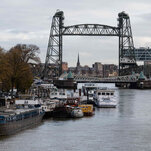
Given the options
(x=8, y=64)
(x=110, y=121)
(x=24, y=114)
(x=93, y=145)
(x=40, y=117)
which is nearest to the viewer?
(x=93, y=145)

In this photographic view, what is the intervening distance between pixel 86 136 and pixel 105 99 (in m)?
28.8

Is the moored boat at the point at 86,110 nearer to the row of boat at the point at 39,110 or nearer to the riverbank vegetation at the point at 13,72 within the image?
the row of boat at the point at 39,110

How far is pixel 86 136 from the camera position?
44312 mm

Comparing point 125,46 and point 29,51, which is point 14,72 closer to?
point 29,51

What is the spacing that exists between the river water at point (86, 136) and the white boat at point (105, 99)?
12.8m

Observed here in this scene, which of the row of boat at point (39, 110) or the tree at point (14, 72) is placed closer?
the row of boat at point (39, 110)

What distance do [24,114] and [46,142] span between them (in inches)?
279

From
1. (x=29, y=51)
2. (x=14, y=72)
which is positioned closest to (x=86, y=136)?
(x=14, y=72)

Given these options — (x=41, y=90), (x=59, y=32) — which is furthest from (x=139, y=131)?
(x=59, y=32)

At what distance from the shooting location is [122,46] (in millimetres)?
162625

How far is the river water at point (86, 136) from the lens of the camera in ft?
129

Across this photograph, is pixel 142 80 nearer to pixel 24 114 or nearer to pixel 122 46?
pixel 122 46

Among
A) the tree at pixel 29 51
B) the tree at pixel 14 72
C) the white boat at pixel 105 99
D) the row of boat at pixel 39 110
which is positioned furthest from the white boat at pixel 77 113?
the tree at pixel 29 51

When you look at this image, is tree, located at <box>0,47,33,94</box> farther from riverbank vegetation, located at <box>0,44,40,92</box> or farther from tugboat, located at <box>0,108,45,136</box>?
tugboat, located at <box>0,108,45,136</box>
